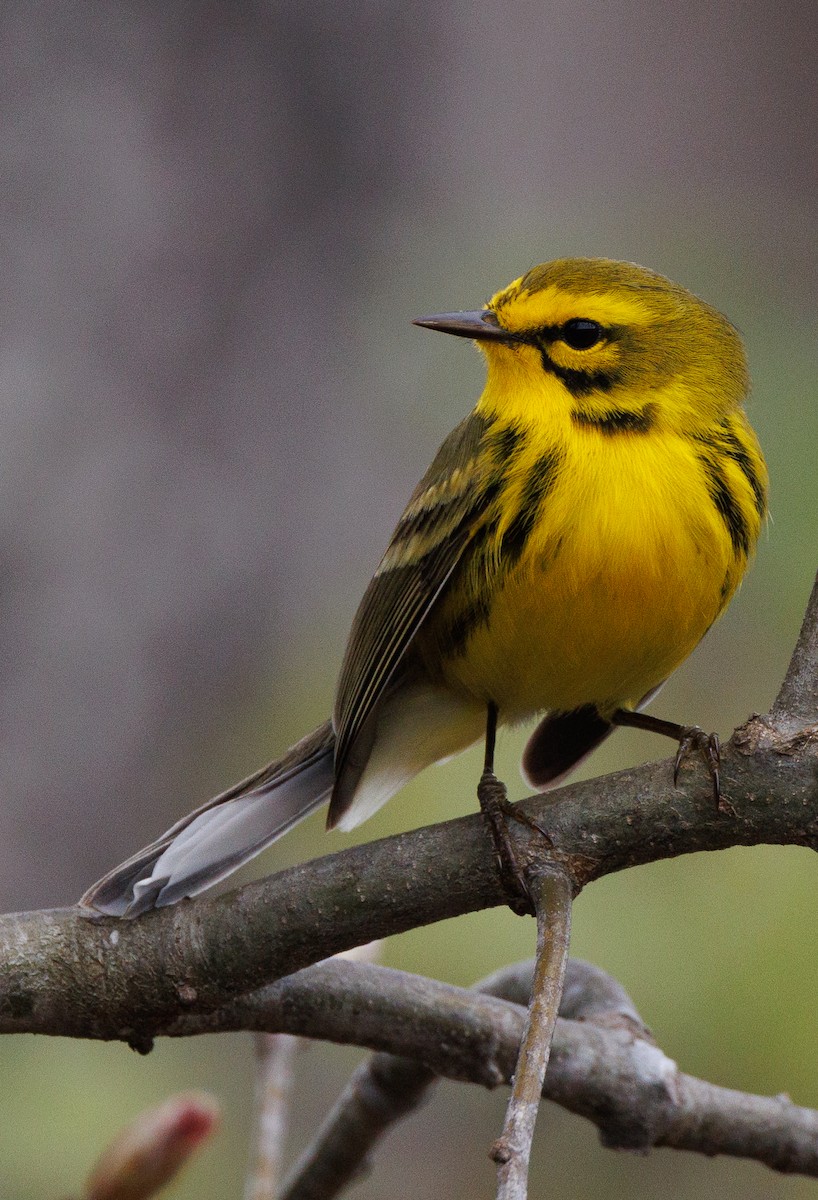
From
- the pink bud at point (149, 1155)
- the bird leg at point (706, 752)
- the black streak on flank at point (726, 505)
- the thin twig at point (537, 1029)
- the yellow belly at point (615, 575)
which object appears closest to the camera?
the thin twig at point (537, 1029)

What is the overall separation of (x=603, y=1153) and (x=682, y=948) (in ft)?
4.16

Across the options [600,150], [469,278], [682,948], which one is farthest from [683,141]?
[682,948]

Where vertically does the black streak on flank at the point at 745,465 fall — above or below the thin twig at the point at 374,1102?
above

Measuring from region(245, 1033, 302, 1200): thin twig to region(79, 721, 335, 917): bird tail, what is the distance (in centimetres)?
34

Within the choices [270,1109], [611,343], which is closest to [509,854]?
[270,1109]

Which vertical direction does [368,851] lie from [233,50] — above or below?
below

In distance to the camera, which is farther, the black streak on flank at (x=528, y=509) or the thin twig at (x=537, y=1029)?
the black streak on flank at (x=528, y=509)

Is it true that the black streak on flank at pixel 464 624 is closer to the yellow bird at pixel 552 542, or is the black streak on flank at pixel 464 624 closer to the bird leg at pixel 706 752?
the yellow bird at pixel 552 542

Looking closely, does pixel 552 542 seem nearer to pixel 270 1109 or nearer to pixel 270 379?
pixel 270 1109

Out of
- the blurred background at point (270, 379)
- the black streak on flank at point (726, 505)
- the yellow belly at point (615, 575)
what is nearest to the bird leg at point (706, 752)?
the yellow belly at point (615, 575)

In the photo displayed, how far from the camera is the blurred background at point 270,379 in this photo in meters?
4.86

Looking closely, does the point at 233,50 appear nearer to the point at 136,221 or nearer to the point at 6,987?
the point at 136,221

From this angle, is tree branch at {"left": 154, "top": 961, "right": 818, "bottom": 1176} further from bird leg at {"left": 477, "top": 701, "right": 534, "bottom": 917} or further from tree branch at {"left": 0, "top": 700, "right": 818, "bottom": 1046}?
bird leg at {"left": 477, "top": 701, "right": 534, "bottom": 917}

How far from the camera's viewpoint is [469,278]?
5.92m
